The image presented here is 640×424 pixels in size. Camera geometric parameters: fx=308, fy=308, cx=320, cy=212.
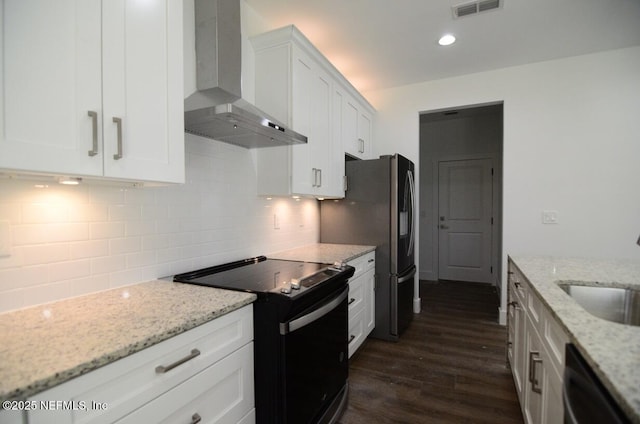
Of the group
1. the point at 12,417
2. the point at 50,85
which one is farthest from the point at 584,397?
the point at 50,85

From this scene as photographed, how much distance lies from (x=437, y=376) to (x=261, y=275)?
162cm

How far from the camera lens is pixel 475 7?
2.32 meters

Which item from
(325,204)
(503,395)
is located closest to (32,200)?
(325,204)

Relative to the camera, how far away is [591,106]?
10.1 ft

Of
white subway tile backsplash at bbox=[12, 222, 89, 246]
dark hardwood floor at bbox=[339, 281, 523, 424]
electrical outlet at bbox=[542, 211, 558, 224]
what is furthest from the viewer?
electrical outlet at bbox=[542, 211, 558, 224]

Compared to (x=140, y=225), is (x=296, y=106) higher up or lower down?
higher up

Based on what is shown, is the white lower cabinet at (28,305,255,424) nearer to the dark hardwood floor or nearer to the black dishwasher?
the dark hardwood floor

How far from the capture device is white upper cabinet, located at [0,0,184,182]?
0.89 metres

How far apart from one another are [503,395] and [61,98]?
285cm

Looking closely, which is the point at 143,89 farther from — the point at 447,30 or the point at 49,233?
the point at 447,30

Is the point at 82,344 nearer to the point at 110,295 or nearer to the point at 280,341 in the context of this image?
the point at 110,295

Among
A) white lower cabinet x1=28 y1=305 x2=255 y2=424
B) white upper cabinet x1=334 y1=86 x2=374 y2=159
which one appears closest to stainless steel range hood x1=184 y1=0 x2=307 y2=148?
white lower cabinet x1=28 y1=305 x2=255 y2=424

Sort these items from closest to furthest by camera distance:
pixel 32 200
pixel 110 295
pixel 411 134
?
pixel 32 200, pixel 110 295, pixel 411 134

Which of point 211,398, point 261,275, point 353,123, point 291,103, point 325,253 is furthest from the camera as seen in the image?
point 353,123
